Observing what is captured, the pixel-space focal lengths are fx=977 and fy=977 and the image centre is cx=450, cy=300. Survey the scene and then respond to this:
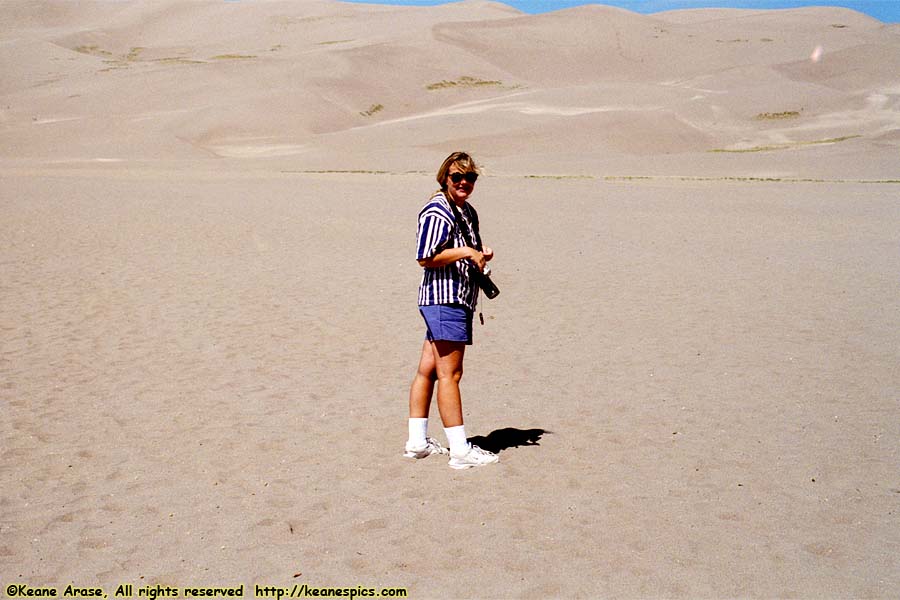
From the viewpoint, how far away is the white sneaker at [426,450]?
5.34 m

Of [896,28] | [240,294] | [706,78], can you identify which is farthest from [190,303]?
[896,28]

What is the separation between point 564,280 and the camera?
11273 mm

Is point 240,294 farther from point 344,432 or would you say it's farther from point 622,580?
point 622,580

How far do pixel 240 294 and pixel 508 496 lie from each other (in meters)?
6.02

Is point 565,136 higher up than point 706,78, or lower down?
lower down

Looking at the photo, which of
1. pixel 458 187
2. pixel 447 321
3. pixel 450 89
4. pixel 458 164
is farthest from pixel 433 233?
pixel 450 89

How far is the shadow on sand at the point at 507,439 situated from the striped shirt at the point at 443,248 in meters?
1.01

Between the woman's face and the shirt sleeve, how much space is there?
12 centimetres

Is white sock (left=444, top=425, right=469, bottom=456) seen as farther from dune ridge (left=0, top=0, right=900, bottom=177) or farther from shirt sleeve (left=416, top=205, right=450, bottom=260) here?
dune ridge (left=0, top=0, right=900, bottom=177)

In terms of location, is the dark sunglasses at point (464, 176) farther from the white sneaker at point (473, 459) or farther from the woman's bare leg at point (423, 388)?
the white sneaker at point (473, 459)

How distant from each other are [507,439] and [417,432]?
27.7 inches

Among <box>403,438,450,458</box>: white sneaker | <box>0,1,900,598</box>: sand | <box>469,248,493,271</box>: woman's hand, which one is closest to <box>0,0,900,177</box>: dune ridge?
<box>0,1,900,598</box>: sand

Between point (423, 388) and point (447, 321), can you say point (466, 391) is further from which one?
point (447, 321)

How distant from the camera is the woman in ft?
15.9
